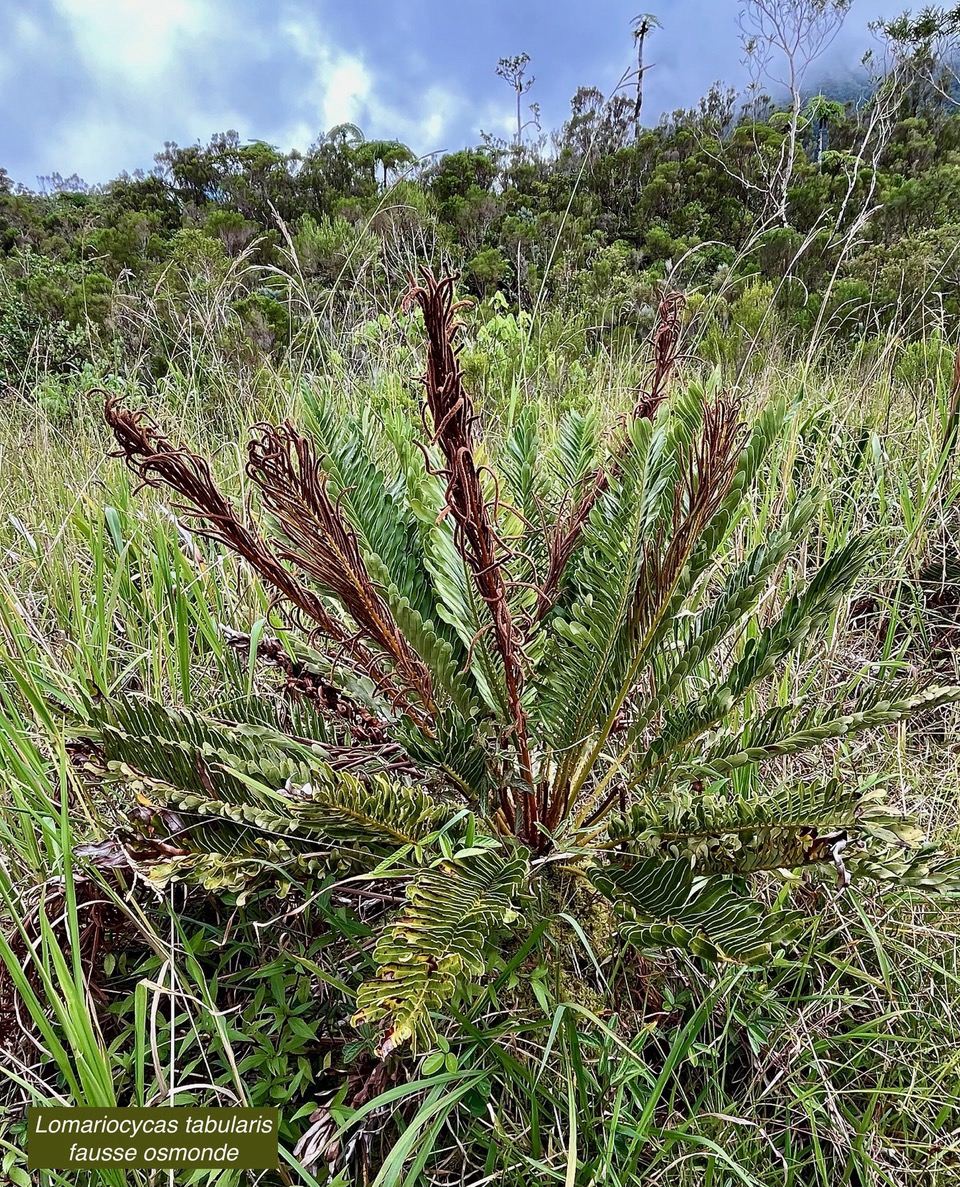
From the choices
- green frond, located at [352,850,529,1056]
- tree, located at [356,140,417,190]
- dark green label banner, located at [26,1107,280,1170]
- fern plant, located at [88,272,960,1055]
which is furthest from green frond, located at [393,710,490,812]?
tree, located at [356,140,417,190]

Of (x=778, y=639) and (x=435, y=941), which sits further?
(x=778, y=639)

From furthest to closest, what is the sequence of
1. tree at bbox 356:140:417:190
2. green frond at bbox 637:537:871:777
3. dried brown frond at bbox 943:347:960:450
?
tree at bbox 356:140:417:190, dried brown frond at bbox 943:347:960:450, green frond at bbox 637:537:871:777

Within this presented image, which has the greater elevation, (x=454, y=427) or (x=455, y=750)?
(x=454, y=427)

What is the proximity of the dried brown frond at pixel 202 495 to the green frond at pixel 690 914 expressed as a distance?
0.38m

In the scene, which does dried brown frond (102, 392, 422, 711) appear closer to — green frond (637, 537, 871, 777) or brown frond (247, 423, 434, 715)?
brown frond (247, 423, 434, 715)

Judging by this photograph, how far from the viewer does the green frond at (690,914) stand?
0.65 meters

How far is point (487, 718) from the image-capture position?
994 mm

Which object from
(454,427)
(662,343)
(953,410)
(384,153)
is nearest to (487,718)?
(454,427)

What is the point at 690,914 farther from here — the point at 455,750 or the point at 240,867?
the point at 240,867

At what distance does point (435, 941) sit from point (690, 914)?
28 centimetres

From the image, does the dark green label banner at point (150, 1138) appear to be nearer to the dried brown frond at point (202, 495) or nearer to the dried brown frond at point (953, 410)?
the dried brown frond at point (202, 495)

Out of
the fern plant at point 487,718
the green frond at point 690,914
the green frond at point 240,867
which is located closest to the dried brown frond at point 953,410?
the fern plant at point 487,718

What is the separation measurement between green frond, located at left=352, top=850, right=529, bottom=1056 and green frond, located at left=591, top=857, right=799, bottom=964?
0.14 meters

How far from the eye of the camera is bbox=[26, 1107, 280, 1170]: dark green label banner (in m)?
0.71
